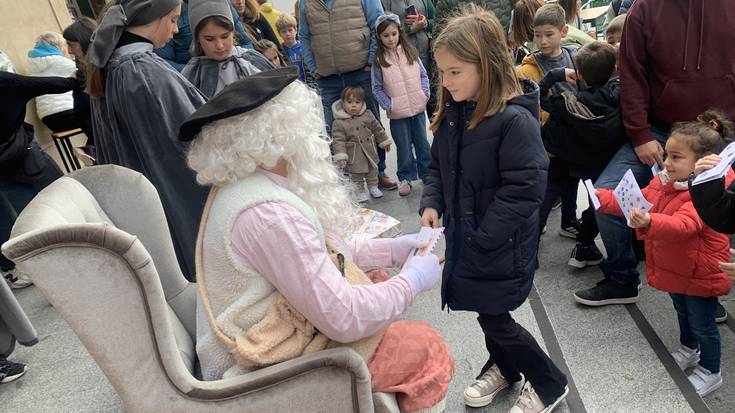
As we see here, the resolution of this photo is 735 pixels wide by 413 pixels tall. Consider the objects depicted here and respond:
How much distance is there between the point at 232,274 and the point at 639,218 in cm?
129

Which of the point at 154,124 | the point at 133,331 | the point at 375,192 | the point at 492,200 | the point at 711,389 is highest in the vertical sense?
the point at 154,124

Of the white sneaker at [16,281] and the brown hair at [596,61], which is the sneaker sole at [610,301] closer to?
the brown hair at [596,61]

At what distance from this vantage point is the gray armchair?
3.15 feet

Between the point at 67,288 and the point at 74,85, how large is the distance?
237 cm

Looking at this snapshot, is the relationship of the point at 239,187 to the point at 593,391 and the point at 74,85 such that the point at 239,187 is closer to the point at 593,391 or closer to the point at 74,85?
the point at 593,391

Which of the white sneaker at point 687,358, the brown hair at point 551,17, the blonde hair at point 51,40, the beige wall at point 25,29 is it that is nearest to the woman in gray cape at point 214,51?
the brown hair at point 551,17

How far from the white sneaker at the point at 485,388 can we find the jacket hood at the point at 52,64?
390 cm

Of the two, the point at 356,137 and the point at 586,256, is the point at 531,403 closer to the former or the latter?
the point at 586,256

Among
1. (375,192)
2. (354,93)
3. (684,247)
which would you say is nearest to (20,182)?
(354,93)

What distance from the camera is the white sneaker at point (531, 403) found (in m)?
1.68

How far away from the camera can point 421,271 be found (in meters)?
1.32

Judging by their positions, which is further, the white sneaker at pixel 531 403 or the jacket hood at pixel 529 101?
the white sneaker at pixel 531 403

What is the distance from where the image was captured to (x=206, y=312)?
115 cm

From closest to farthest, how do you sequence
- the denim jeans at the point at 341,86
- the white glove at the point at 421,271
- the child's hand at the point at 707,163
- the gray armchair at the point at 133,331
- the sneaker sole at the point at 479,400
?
the gray armchair at the point at 133,331, the white glove at the point at 421,271, the child's hand at the point at 707,163, the sneaker sole at the point at 479,400, the denim jeans at the point at 341,86
